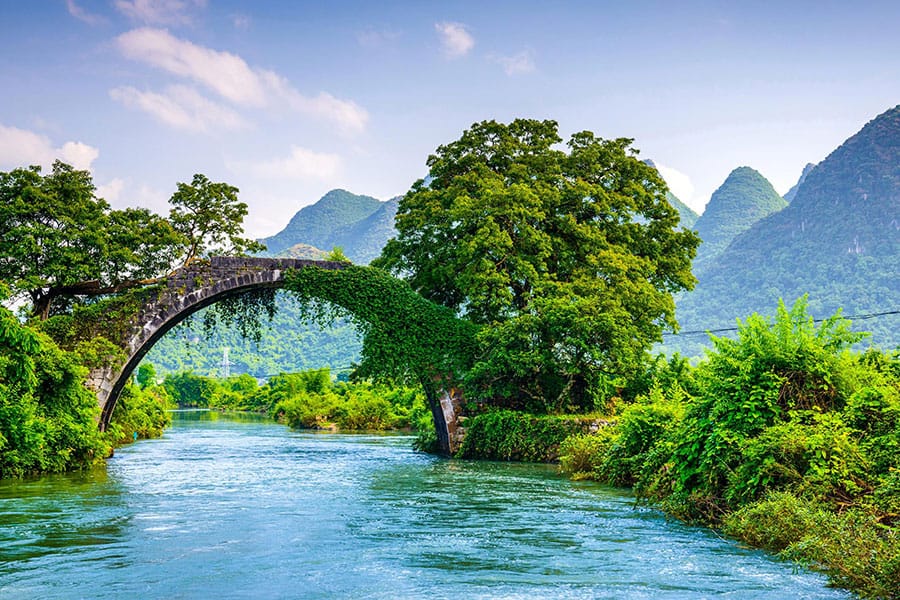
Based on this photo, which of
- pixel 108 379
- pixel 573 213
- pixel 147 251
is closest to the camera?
pixel 108 379

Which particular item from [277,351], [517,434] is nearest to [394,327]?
[517,434]

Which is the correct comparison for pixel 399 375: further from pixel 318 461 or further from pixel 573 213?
pixel 573 213

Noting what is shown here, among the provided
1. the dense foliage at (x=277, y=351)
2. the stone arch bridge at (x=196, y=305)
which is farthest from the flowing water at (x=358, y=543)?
the dense foliage at (x=277, y=351)

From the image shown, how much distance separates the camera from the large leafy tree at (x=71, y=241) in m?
21.6

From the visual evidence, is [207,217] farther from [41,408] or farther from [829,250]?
[829,250]

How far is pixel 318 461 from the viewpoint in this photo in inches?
923

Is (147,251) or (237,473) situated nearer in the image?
(237,473)

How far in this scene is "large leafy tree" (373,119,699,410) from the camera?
903 inches

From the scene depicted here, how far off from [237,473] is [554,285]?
9320 mm

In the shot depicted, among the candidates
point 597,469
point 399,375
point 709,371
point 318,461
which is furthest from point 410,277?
point 709,371

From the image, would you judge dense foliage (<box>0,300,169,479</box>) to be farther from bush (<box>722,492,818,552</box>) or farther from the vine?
bush (<box>722,492,818,552</box>)

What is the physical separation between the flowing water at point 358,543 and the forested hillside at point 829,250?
6154 centimetres

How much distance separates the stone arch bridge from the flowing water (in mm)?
4955

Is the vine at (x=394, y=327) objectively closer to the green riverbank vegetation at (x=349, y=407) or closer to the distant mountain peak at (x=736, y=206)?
the green riverbank vegetation at (x=349, y=407)
